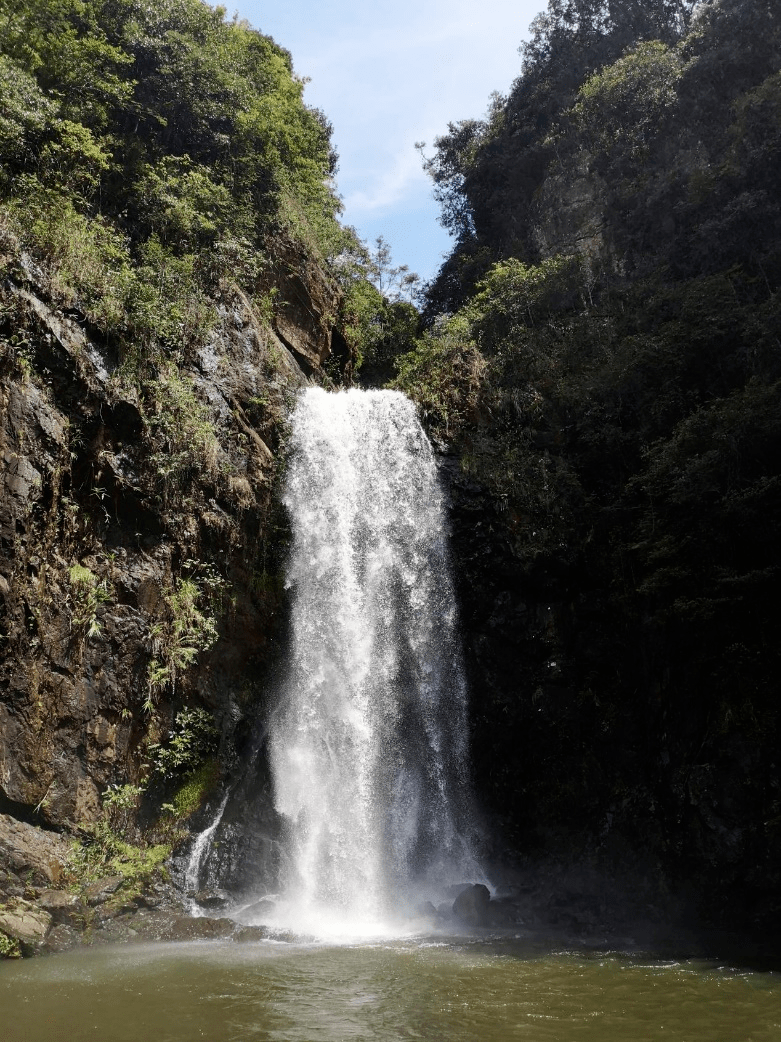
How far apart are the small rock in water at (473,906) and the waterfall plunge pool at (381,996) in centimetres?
184

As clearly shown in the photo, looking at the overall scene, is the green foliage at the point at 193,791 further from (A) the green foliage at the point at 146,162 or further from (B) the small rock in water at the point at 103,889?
(A) the green foliage at the point at 146,162

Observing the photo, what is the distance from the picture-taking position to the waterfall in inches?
466

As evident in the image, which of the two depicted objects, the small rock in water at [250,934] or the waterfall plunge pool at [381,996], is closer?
the waterfall plunge pool at [381,996]

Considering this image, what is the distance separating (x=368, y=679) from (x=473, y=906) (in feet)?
13.1

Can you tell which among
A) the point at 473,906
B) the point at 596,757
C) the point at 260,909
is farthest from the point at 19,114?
the point at 473,906

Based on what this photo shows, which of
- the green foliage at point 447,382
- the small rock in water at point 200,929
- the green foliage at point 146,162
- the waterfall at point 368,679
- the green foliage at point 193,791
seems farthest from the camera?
the green foliage at point 447,382

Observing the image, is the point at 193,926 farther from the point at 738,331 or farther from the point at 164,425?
the point at 738,331

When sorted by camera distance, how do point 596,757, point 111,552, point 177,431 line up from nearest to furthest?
point 111,552, point 596,757, point 177,431

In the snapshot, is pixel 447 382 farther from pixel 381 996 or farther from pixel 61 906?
pixel 381 996

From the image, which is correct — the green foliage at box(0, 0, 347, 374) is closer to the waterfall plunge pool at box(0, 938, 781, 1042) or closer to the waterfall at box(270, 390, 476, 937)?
the waterfall at box(270, 390, 476, 937)

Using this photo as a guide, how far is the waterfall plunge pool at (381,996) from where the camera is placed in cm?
570

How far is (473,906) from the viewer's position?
35.6 feet

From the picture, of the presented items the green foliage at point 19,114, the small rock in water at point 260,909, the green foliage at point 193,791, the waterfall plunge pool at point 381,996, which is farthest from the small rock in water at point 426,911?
the green foliage at point 19,114

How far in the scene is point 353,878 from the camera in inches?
451
